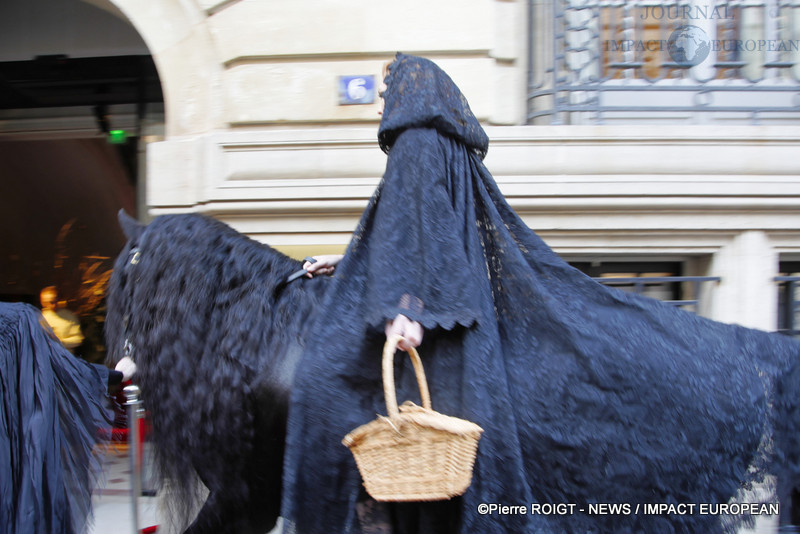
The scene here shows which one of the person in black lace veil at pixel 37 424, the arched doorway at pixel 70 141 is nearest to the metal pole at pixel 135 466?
the person in black lace veil at pixel 37 424

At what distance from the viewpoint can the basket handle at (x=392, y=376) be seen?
1.67 m

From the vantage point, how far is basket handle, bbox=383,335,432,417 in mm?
1667

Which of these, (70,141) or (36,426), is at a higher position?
(70,141)

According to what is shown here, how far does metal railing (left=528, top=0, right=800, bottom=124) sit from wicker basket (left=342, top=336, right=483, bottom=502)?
124 inches

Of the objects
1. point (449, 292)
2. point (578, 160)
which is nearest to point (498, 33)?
point (578, 160)

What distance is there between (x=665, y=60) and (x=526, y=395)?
3449 mm

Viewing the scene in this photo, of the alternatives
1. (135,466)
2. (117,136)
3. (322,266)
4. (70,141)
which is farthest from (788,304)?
(70,141)

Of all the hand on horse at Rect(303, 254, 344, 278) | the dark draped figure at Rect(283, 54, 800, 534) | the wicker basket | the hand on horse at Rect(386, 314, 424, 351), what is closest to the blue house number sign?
the hand on horse at Rect(303, 254, 344, 278)

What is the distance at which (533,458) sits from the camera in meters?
1.89

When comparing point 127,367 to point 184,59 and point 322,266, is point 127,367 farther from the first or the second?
point 184,59

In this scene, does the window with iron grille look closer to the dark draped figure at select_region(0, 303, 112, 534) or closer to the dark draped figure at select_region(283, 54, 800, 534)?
the dark draped figure at select_region(283, 54, 800, 534)

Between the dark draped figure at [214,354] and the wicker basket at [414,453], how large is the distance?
0.44 metres

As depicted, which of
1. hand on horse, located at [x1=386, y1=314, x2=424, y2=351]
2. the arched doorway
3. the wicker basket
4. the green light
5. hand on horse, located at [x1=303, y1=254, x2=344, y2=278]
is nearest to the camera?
the wicker basket

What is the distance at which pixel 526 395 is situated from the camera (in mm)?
1885
